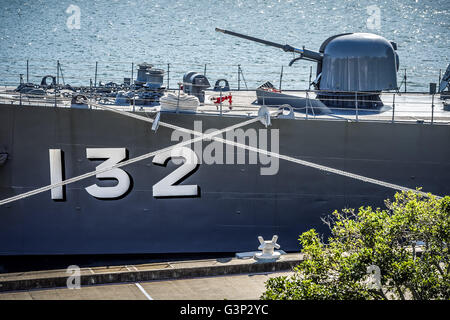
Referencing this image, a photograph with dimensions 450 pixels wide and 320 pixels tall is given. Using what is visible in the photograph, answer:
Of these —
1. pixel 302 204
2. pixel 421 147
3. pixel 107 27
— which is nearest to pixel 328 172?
pixel 302 204

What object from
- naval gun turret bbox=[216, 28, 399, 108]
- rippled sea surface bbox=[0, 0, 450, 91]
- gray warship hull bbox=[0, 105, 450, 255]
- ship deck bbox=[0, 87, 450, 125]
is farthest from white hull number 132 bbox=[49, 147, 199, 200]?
rippled sea surface bbox=[0, 0, 450, 91]

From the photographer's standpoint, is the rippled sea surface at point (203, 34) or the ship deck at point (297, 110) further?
the rippled sea surface at point (203, 34)

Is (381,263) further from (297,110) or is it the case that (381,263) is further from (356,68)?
(356,68)

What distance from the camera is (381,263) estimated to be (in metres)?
7.77

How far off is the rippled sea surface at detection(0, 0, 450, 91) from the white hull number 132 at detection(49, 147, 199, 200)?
19.9 metres

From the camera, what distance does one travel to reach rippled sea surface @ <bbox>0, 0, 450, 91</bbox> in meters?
47.9

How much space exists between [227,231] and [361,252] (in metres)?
6.65

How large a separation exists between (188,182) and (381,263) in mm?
6784

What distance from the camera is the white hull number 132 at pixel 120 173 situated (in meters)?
13.9

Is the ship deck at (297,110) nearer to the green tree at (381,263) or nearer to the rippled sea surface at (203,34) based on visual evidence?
the green tree at (381,263)

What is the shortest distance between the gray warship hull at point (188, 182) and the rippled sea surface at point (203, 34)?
1984 centimetres

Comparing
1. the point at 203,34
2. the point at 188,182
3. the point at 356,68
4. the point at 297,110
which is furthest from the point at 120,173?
the point at 203,34

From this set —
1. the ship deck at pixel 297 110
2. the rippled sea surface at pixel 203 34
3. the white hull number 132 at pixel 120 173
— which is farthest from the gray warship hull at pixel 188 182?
the rippled sea surface at pixel 203 34

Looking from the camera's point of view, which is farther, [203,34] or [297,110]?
[203,34]
